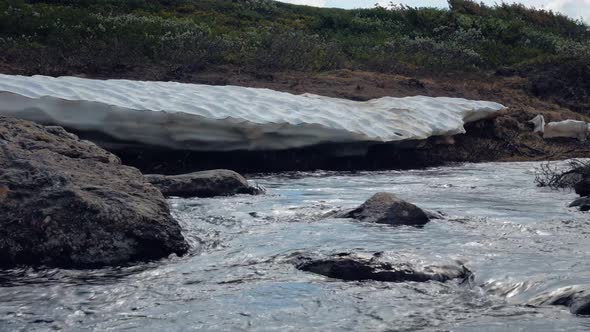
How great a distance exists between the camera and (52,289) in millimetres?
6469

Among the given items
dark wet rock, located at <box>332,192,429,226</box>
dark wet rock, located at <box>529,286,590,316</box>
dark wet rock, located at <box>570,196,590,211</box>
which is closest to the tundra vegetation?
dark wet rock, located at <box>332,192,429,226</box>

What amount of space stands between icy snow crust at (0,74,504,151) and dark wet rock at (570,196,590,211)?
12.8 feet

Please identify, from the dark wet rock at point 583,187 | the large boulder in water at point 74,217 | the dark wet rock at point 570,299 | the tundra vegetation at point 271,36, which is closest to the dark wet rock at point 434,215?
the dark wet rock at point 583,187

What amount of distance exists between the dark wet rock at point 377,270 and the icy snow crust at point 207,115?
16.6 ft

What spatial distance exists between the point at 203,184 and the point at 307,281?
13.0ft

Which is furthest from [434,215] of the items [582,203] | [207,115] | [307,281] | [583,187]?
[207,115]

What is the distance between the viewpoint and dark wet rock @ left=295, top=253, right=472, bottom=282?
22.4 ft

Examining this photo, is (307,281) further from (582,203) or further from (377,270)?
(582,203)

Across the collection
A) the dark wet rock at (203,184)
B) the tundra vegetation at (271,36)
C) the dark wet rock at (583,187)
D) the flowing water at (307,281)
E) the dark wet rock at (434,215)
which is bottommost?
the flowing water at (307,281)

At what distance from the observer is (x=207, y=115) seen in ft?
40.7

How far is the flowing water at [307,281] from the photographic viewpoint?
579 centimetres

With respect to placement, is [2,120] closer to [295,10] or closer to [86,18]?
[86,18]

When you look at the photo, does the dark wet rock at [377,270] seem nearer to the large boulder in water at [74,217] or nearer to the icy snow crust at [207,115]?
the large boulder in water at [74,217]

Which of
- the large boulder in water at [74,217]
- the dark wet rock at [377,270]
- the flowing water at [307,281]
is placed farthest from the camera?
the large boulder in water at [74,217]
